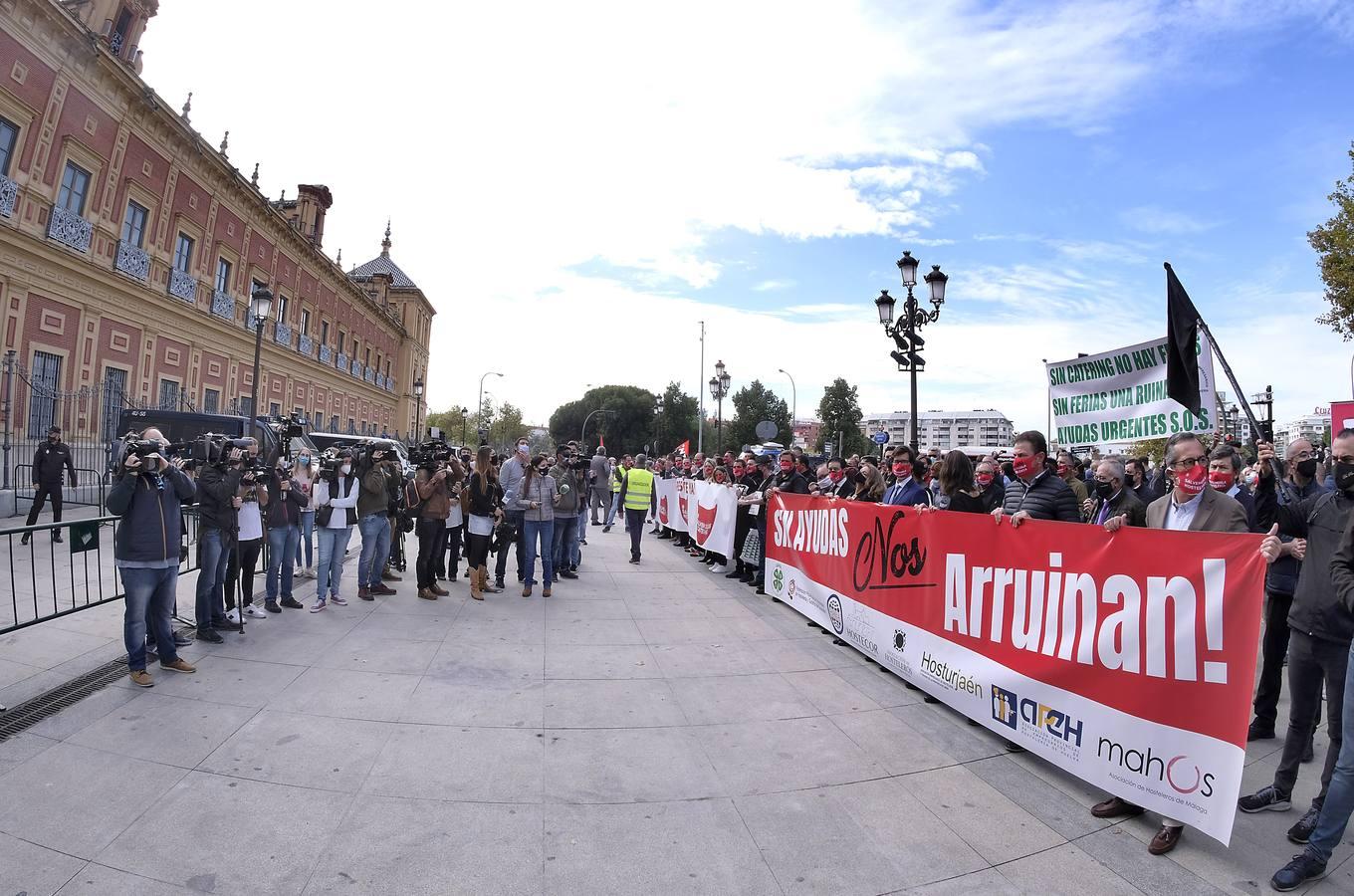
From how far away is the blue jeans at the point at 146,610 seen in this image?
16.2 ft

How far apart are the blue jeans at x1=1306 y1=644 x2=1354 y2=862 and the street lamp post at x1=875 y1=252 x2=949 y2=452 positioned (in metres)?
9.62

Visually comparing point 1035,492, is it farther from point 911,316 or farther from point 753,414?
point 753,414

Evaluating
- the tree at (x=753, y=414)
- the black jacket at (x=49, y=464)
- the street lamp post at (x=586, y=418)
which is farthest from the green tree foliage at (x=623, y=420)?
the black jacket at (x=49, y=464)

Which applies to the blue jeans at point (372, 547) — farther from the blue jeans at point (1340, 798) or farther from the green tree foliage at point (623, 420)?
the green tree foliage at point (623, 420)

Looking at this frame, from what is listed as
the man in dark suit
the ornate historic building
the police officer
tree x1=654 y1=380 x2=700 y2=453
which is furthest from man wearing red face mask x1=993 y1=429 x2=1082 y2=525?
tree x1=654 y1=380 x2=700 y2=453

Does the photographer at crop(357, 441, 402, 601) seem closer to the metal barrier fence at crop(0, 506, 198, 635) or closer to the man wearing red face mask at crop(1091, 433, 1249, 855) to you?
the metal barrier fence at crop(0, 506, 198, 635)

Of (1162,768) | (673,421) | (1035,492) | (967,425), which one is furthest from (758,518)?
(967,425)

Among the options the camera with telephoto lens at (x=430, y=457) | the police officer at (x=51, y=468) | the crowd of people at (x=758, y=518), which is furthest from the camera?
the police officer at (x=51, y=468)

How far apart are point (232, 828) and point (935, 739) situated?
→ 3.89 metres

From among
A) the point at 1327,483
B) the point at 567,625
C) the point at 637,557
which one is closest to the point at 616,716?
the point at 567,625

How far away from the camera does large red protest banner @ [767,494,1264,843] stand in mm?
3186

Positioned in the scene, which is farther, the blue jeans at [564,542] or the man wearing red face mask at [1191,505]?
the blue jeans at [564,542]

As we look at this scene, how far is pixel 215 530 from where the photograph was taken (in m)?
6.12

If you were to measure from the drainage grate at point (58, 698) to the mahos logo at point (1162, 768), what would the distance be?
19.7 feet
